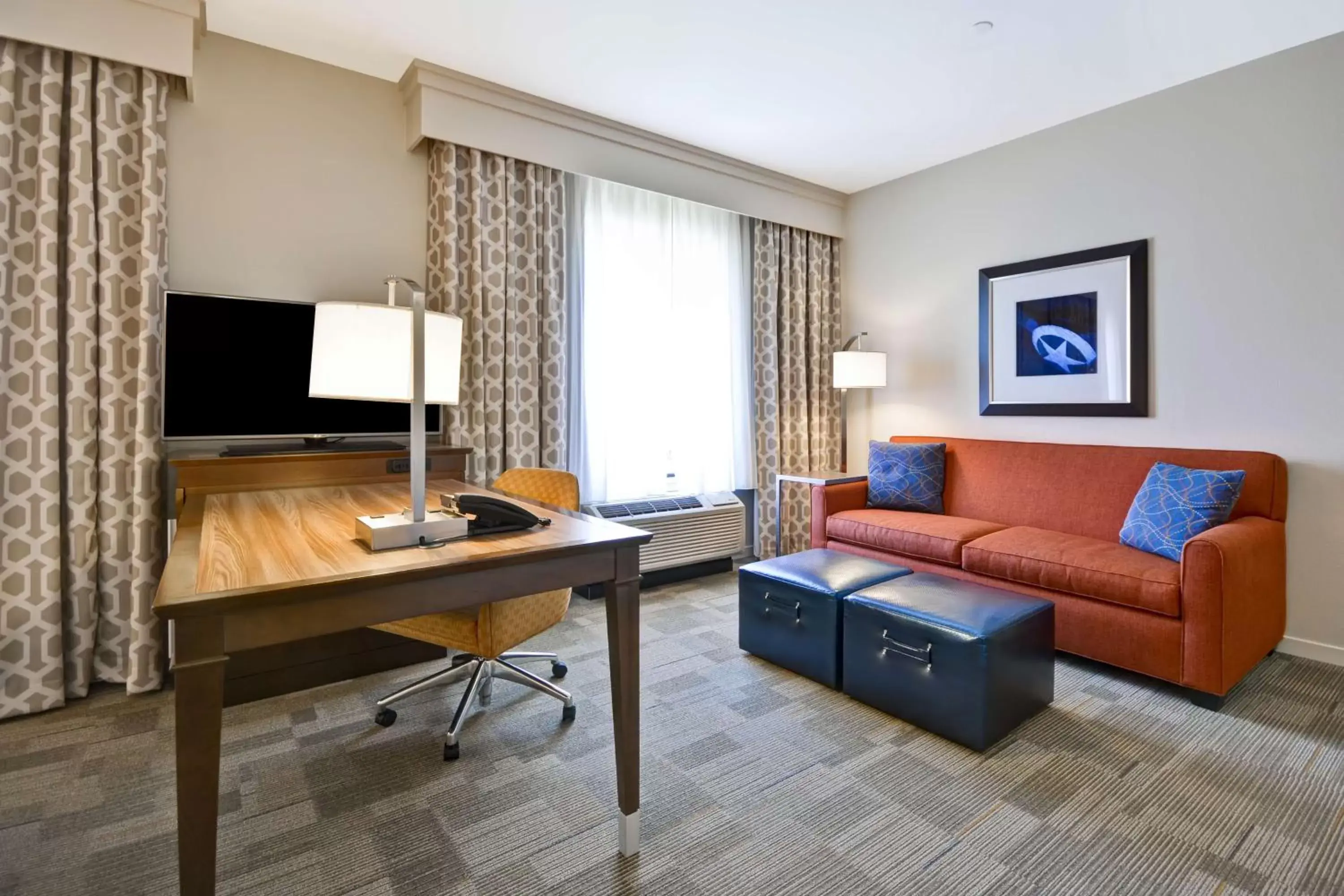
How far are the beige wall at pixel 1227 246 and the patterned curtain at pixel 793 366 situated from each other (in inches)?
41.3

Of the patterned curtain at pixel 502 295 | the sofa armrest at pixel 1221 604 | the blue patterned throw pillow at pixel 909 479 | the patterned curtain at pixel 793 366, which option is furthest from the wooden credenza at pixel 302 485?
the sofa armrest at pixel 1221 604

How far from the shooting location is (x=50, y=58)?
238 cm

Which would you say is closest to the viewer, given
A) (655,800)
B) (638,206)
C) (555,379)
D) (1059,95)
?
(655,800)

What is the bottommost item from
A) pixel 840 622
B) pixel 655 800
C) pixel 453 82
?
pixel 655 800

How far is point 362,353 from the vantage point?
1.42 m

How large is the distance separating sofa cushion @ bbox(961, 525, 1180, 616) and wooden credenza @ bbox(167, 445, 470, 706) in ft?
8.66

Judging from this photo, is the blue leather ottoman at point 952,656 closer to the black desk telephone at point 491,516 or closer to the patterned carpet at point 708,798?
the patterned carpet at point 708,798

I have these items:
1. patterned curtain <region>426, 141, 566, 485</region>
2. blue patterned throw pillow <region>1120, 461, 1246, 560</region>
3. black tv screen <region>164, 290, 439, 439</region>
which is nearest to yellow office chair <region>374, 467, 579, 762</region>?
black tv screen <region>164, 290, 439, 439</region>

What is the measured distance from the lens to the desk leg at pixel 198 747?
3.43ft

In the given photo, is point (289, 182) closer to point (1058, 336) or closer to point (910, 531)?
point (910, 531)

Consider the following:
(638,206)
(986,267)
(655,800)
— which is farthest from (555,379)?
(986,267)

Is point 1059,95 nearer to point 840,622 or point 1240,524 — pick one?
point 1240,524

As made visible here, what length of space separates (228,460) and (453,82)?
82.1 inches

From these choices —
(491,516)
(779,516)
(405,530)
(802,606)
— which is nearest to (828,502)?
(779,516)
